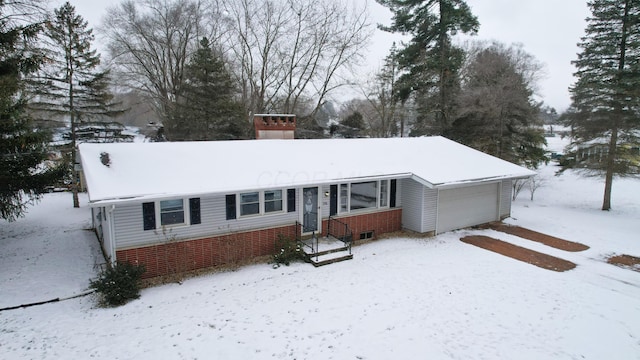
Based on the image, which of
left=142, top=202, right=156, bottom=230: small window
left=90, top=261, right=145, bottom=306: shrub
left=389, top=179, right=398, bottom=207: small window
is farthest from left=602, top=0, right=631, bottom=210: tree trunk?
left=90, top=261, right=145, bottom=306: shrub

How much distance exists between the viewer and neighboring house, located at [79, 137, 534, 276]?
9648 millimetres

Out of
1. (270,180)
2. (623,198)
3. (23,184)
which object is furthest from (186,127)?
(623,198)

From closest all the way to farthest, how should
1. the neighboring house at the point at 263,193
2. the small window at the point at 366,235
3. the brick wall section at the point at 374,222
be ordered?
the neighboring house at the point at 263,193, the brick wall section at the point at 374,222, the small window at the point at 366,235

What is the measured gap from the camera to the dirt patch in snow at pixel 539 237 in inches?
525

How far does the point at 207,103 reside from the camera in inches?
968

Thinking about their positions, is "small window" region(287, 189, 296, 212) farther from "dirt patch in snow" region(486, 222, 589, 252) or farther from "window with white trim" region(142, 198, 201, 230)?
"dirt patch in snow" region(486, 222, 589, 252)

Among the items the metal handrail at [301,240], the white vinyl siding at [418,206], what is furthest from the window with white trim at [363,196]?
the metal handrail at [301,240]

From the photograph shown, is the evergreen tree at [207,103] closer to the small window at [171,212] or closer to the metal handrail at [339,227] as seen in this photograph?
the metal handrail at [339,227]

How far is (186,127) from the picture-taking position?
25516 mm

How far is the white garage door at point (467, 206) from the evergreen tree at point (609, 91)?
8.19m

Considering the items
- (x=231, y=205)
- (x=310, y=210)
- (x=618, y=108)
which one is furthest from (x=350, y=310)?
(x=618, y=108)

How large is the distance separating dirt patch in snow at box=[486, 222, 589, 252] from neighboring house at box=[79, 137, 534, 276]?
743mm

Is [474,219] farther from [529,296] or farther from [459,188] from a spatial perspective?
[529,296]

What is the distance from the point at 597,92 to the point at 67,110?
28.9 meters
